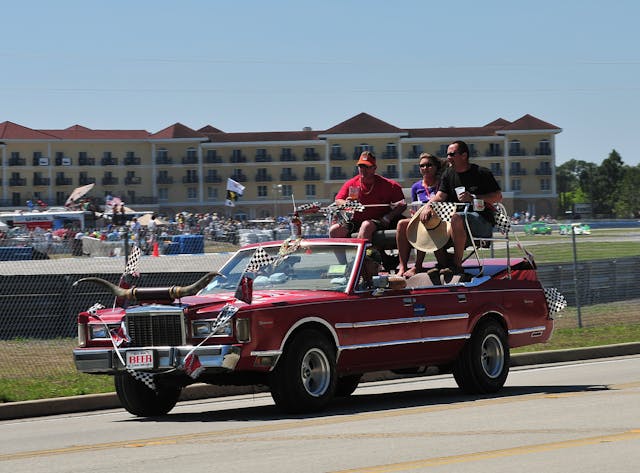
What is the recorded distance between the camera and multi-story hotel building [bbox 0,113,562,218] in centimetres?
13925

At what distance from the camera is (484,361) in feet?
44.7

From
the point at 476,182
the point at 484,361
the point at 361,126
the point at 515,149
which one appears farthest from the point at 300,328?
the point at 515,149

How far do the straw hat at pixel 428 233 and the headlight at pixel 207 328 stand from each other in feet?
10.1

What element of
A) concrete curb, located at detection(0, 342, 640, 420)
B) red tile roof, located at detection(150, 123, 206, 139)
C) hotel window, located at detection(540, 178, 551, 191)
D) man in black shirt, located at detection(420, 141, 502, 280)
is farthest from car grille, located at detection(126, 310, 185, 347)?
hotel window, located at detection(540, 178, 551, 191)

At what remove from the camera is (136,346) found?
1160cm

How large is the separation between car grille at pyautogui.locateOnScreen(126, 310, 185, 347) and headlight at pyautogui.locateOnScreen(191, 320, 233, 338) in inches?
4.7

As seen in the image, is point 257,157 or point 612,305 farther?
point 257,157

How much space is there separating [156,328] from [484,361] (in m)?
4.03

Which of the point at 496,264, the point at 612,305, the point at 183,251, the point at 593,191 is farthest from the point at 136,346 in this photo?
the point at 593,191

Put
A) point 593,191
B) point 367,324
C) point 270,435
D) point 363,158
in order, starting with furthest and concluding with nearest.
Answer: point 593,191 → point 363,158 → point 367,324 → point 270,435

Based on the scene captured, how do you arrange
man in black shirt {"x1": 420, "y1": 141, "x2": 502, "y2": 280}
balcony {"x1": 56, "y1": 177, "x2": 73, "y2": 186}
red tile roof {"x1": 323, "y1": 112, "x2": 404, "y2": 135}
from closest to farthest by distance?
man in black shirt {"x1": 420, "y1": 141, "x2": 502, "y2": 280}, red tile roof {"x1": 323, "y1": 112, "x2": 404, "y2": 135}, balcony {"x1": 56, "y1": 177, "x2": 73, "y2": 186}

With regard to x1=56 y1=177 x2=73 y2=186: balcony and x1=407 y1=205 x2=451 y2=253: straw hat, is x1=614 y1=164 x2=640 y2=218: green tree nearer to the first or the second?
x1=56 y1=177 x2=73 y2=186: balcony

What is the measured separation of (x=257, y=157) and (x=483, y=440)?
445 ft

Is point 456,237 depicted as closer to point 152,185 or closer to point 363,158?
point 363,158
